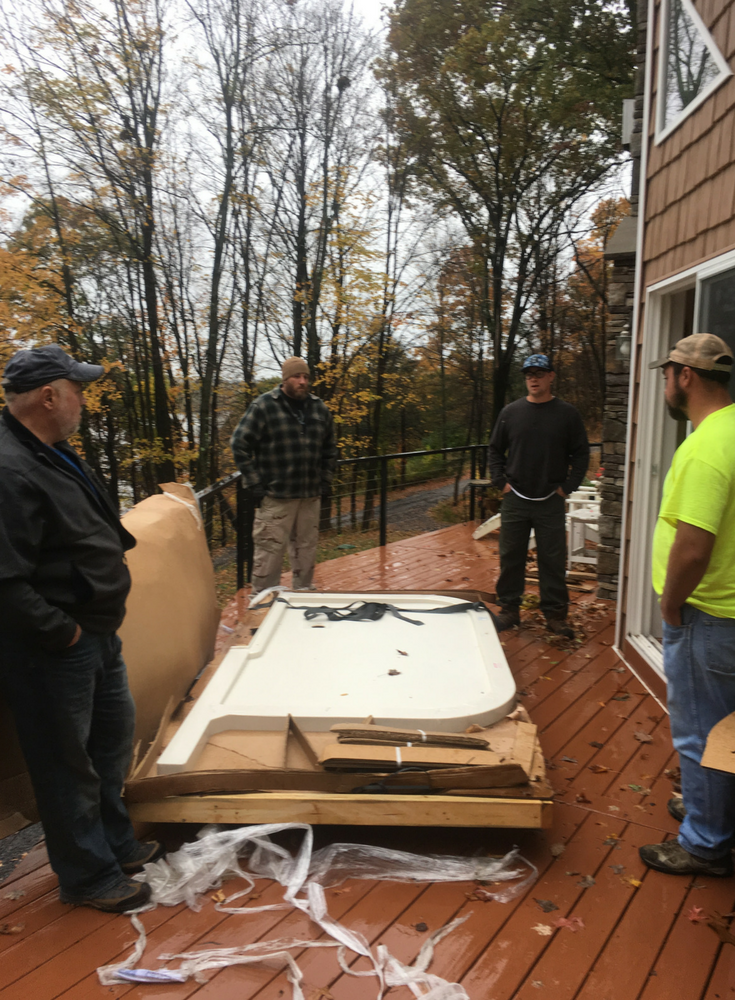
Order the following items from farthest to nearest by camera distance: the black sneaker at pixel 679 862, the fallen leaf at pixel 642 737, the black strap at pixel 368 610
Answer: the black strap at pixel 368 610, the fallen leaf at pixel 642 737, the black sneaker at pixel 679 862

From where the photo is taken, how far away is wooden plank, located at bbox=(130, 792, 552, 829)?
6.66 ft

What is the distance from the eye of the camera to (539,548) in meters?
4.15

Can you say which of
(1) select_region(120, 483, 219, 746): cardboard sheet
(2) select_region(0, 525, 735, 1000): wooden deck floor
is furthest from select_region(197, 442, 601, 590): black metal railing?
(2) select_region(0, 525, 735, 1000): wooden deck floor

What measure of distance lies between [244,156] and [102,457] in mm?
6233

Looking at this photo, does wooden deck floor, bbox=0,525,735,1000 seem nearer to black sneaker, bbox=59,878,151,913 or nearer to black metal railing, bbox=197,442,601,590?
black sneaker, bbox=59,878,151,913

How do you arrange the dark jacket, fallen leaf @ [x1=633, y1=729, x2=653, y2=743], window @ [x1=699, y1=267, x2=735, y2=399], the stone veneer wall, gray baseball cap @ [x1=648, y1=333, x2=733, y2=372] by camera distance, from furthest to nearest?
the stone veneer wall
fallen leaf @ [x1=633, y1=729, x2=653, y2=743]
window @ [x1=699, y1=267, x2=735, y2=399]
gray baseball cap @ [x1=648, y1=333, x2=733, y2=372]
the dark jacket

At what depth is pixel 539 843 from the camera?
85.7 inches

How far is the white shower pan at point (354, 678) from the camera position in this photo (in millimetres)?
2412

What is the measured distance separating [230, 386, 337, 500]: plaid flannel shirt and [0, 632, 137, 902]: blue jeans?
2.35m

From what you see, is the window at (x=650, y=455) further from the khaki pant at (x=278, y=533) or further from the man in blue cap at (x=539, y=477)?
the khaki pant at (x=278, y=533)

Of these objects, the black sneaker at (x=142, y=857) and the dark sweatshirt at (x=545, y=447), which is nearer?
the black sneaker at (x=142, y=857)

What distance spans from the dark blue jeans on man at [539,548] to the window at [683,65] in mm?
1991

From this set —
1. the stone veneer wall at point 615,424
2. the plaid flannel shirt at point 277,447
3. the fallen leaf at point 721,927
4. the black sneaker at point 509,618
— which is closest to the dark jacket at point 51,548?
the fallen leaf at point 721,927

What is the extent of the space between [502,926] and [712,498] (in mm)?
1234
